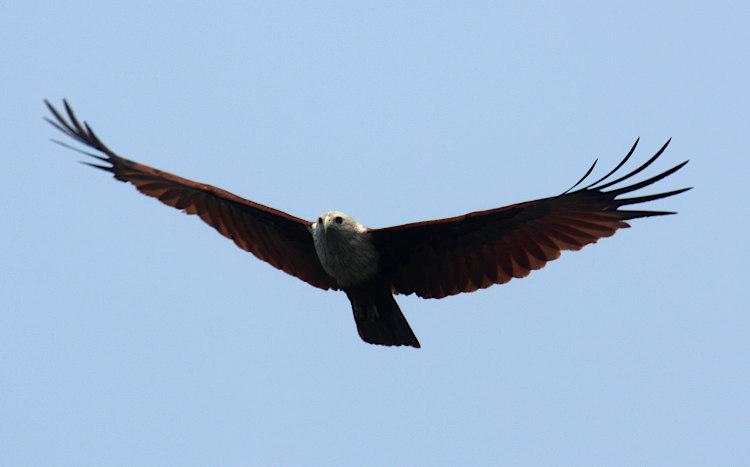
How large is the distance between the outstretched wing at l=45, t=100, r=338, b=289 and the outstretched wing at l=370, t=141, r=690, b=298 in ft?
3.04

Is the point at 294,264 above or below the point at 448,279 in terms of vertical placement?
above

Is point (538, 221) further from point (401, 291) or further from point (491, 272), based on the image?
point (401, 291)

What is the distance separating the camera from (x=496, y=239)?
9797mm

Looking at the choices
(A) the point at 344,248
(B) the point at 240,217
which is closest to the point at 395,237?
(A) the point at 344,248

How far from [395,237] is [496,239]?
0.99m

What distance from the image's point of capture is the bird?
9.50 meters

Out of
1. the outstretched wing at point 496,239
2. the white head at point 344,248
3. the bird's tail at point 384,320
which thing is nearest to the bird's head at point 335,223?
the white head at point 344,248

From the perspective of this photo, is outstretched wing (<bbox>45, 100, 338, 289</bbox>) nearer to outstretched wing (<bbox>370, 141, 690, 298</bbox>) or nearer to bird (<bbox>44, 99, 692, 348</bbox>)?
bird (<bbox>44, 99, 692, 348</bbox>)

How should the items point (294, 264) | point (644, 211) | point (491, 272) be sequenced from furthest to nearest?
point (294, 264)
point (491, 272)
point (644, 211)

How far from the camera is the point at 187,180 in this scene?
10.3 meters

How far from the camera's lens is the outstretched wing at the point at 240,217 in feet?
33.5

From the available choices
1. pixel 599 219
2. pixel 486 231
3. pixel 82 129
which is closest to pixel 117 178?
pixel 82 129

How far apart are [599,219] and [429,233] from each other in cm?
164

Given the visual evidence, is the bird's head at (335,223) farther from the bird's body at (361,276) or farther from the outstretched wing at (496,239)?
the outstretched wing at (496,239)
